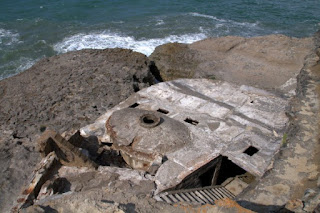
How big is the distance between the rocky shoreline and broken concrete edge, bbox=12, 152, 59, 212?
219cm

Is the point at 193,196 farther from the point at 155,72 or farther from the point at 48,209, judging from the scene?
the point at 155,72

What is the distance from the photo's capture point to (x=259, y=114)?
9359mm

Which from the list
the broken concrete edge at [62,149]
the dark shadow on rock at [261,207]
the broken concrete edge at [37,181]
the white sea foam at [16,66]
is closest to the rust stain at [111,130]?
the broken concrete edge at [62,149]

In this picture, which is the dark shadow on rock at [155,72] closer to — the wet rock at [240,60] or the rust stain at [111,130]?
the wet rock at [240,60]

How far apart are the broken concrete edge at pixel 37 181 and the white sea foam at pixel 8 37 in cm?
1871

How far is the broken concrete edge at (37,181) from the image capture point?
5930mm

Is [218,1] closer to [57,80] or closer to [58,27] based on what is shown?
[58,27]

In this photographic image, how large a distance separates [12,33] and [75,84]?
15168 millimetres

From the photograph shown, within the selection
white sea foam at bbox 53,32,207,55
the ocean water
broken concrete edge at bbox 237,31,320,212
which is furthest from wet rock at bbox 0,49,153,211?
white sea foam at bbox 53,32,207,55

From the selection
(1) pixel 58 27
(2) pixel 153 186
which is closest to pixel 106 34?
(1) pixel 58 27

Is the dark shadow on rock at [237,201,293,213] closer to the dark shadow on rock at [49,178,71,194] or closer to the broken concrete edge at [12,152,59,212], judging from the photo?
the dark shadow on rock at [49,178,71,194]

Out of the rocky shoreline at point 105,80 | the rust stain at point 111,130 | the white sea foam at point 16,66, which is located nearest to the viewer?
the rust stain at point 111,130

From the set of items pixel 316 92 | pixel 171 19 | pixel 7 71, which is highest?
pixel 316 92

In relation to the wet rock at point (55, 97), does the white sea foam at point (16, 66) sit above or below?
below
